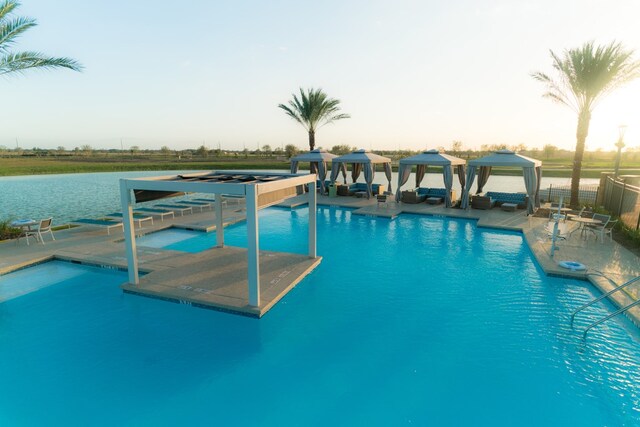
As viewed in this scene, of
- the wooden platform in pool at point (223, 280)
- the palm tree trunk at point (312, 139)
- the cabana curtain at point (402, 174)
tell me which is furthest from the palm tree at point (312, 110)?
the wooden platform in pool at point (223, 280)

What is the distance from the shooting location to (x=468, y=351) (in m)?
5.23

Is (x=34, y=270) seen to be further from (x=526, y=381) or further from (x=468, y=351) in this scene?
(x=526, y=381)

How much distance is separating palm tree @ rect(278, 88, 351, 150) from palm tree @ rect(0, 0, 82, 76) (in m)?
16.3

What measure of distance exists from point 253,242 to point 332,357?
2329 millimetres

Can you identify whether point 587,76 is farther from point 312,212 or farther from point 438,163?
point 312,212

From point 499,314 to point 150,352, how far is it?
620 cm

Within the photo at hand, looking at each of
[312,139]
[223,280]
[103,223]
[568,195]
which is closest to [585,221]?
[568,195]

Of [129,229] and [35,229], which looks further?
[35,229]

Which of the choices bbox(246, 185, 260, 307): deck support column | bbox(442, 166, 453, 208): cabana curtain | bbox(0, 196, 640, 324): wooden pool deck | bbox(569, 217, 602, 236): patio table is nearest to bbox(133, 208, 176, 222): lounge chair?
bbox(0, 196, 640, 324): wooden pool deck

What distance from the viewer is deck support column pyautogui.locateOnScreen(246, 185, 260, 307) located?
18.9 feet

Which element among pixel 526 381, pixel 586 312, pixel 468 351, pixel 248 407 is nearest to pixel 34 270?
pixel 248 407

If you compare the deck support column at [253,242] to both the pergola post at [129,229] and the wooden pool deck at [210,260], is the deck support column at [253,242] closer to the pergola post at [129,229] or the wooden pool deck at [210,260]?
the wooden pool deck at [210,260]

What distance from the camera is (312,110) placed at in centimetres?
2395

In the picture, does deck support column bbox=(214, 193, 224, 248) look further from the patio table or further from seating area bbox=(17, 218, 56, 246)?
the patio table
